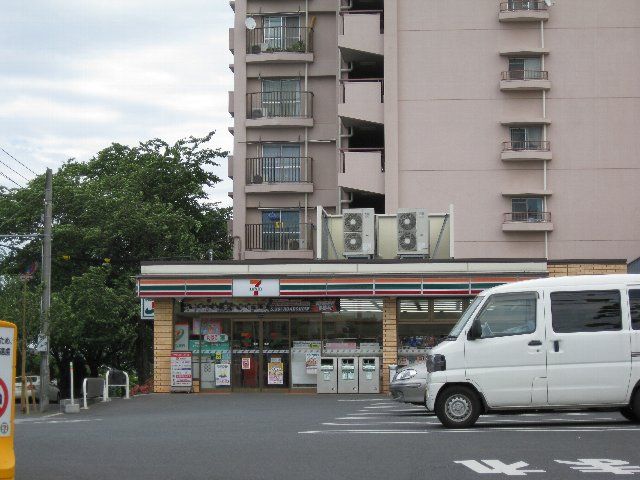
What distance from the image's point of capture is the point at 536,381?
661 inches

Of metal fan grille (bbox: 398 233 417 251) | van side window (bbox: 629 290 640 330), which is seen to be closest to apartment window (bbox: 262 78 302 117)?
metal fan grille (bbox: 398 233 417 251)

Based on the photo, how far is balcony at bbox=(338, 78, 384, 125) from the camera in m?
45.0

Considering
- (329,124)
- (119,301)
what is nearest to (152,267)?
(119,301)

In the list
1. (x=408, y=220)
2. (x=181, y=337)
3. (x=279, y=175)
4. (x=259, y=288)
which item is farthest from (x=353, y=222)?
(x=279, y=175)

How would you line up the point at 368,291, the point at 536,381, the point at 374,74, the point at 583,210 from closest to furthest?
the point at 536,381 → the point at 368,291 → the point at 583,210 → the point at 374,74

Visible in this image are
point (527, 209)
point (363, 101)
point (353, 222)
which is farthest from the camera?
point (527, 209)

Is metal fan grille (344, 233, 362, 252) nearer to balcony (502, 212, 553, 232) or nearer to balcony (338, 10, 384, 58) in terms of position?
balcony (502, 212, 553, 232)

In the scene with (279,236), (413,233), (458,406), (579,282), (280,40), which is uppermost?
(280,40)

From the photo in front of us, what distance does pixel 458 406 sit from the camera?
17047mm

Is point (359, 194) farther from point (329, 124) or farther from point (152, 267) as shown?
point (152, 267)

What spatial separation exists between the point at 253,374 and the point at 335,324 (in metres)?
2.80

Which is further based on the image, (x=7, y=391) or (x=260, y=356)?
(x=260, y=356)

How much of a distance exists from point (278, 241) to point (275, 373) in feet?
45.6

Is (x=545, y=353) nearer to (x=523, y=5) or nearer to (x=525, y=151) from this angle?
(x=525, y=151)
